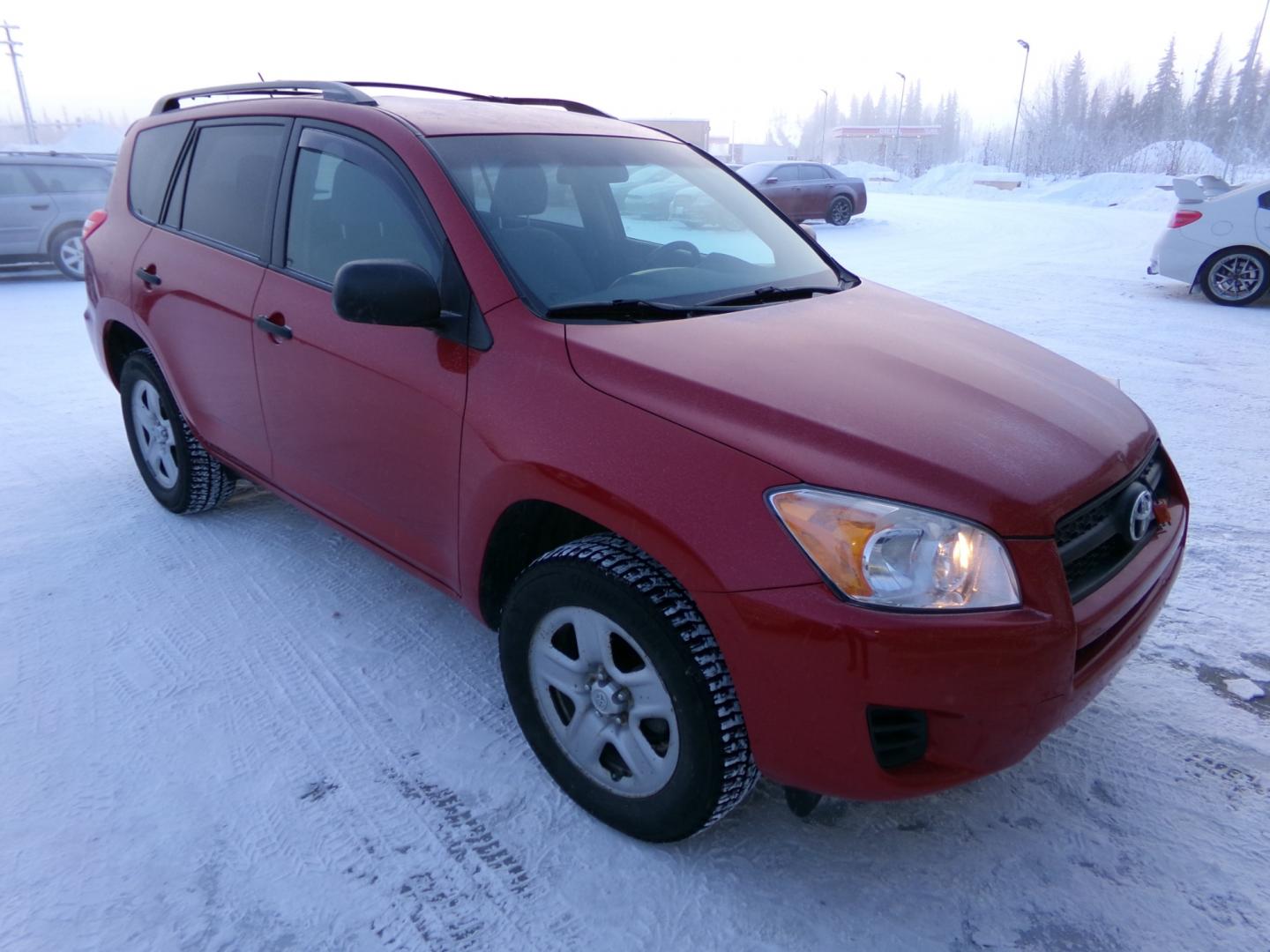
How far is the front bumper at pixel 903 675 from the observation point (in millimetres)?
1688

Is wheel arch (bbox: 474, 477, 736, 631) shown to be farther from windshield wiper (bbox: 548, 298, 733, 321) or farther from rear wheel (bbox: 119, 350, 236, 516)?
rear wheel (bbox: 119, 350, 236, 516)

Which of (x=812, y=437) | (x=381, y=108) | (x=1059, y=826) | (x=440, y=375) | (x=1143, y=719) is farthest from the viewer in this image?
(x=381, y=108)

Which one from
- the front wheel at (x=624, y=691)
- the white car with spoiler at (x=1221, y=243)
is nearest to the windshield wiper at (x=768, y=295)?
the front wheel at (x=624, y=691)

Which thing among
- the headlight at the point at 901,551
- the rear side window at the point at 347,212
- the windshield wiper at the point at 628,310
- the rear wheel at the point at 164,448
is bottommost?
the rear wheel at the point at 164,448

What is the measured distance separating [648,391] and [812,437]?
0.40 meters

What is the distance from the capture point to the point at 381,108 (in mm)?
2812

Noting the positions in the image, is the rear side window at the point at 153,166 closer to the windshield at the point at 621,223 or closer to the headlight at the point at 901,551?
the windshield at the point at 621,223

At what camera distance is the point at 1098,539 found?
1993 mm

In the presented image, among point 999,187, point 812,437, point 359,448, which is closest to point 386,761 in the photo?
point 359,448

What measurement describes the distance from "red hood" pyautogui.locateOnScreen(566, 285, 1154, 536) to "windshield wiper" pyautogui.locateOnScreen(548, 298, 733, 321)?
59mm

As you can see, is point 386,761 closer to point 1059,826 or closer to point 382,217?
point 382,217

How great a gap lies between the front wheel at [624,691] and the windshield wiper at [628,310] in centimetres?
63

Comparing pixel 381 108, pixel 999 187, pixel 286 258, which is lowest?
pixel 999 187

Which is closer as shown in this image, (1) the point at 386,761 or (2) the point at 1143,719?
(1) the point at 386,761
